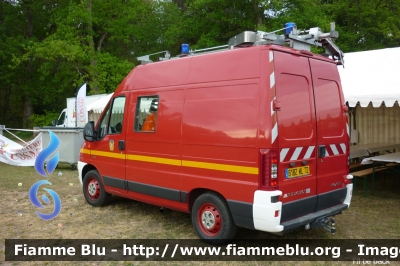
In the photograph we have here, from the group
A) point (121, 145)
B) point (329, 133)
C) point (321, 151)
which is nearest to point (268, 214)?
point (321, 151)

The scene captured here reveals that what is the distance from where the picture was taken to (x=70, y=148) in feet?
37.2

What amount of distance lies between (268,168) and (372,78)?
5.12m

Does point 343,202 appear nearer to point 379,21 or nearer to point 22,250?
point 22,250

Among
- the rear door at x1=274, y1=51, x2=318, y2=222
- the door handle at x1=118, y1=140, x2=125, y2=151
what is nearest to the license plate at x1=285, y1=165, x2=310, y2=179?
the rear door at x1=274, y1=51, x2=318, y2=222

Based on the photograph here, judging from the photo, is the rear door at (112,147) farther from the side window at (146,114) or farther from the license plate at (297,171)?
the license plate at (297,171)

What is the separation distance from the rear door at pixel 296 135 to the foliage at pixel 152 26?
13814mm

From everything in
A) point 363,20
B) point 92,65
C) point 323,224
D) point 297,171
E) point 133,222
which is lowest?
point 133,222

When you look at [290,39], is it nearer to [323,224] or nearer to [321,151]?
[321,151]

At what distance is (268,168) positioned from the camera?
3998 mm

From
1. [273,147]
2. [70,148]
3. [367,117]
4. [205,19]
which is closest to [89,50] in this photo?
[205,19]

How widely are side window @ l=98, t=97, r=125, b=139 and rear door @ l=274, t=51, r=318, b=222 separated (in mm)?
2911

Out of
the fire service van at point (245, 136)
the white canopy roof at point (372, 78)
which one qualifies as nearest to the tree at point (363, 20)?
the white canopy roof at point (372, 78)

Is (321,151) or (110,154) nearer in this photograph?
(321,151)

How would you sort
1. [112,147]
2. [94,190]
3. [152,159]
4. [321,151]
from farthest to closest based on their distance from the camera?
[94,190] → [112,147] → [152,159] → [321,151]
